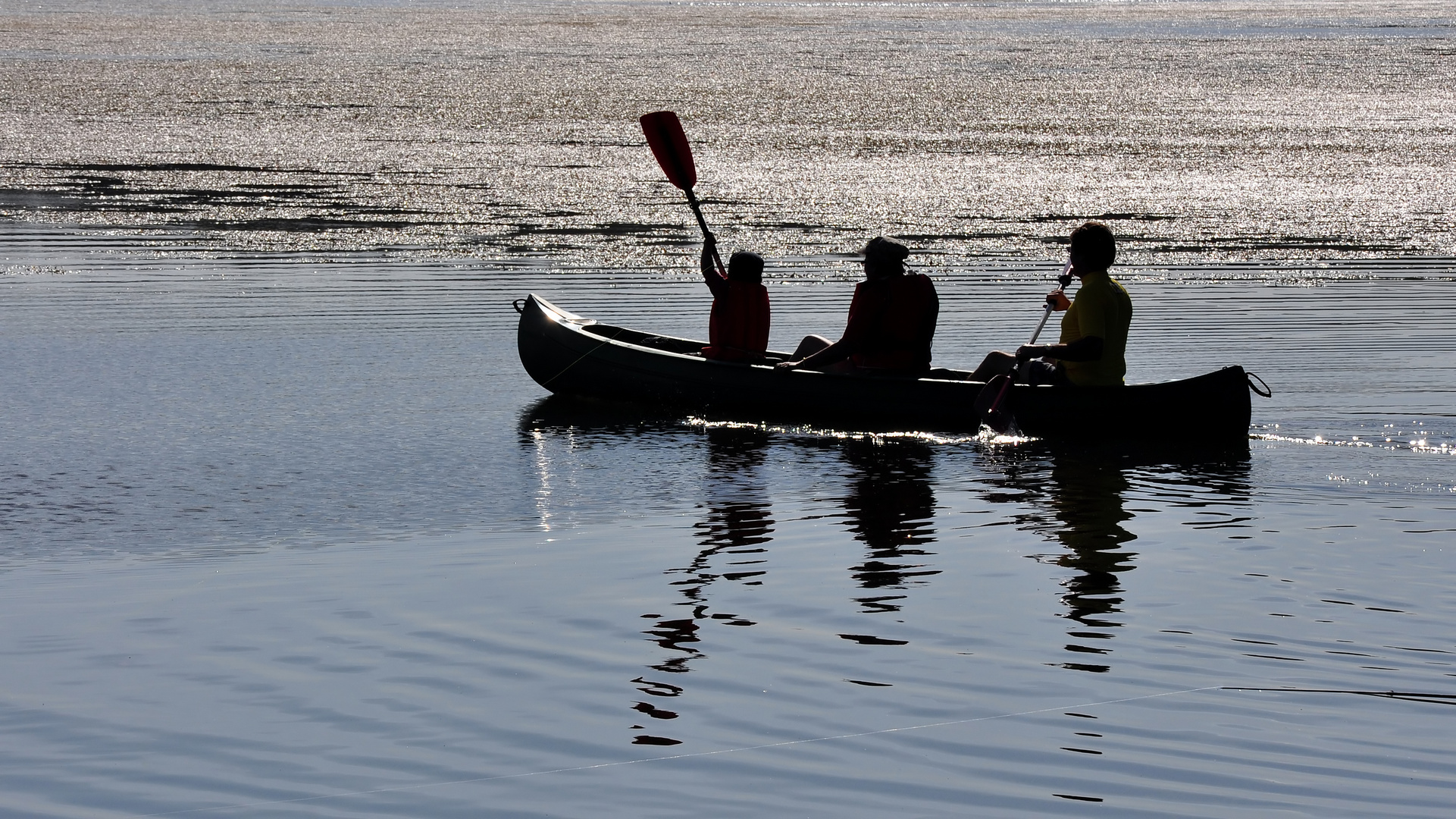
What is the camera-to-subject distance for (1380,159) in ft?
74.2

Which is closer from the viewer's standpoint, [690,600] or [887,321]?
[690,600]

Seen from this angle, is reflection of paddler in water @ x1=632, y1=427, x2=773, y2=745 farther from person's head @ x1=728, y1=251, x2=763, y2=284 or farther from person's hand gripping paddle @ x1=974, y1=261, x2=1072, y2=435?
person's hand gripping paddle @ x1=974, y1=261, x2=1072, y2=435

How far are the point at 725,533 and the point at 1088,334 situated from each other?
2.86 metres

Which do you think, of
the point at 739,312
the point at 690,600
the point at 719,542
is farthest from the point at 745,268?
the point at 690,600

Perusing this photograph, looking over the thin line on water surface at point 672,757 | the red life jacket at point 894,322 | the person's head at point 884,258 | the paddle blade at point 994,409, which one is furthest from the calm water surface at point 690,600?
the person's head at point 884,258

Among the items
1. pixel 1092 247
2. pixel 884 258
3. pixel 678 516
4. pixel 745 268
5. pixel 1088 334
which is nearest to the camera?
pixel 678 516

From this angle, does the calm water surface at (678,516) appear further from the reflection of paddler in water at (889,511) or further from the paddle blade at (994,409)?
the paddle blade at (994,409)

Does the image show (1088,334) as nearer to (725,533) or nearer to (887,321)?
(887,321)

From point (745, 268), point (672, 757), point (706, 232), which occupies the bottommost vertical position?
point (672, 757)

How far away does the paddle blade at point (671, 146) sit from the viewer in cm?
1359

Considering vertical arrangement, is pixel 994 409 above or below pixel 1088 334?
below

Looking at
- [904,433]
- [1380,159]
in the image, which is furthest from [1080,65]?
[904,433]

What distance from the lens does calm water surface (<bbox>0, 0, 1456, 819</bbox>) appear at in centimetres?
529

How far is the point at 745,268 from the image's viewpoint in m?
11.2
